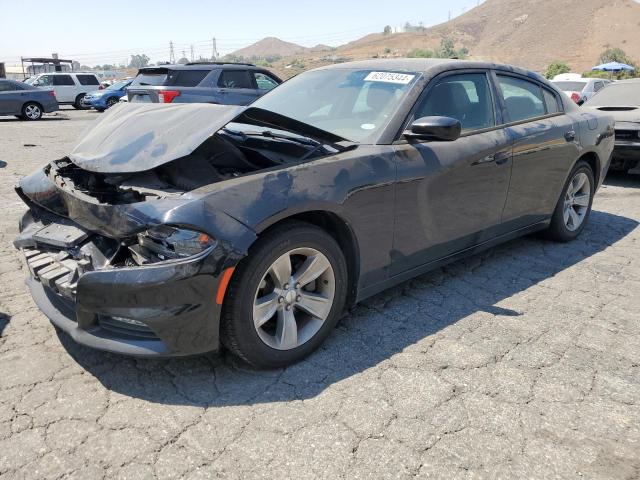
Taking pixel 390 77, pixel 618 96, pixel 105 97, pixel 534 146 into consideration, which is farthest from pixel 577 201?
pixel 105 97

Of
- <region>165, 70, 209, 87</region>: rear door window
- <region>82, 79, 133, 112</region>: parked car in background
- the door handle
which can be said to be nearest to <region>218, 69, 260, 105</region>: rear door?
<region>165, 70, 209, 87</region>: rear door window

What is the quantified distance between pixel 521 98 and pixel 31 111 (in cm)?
1861

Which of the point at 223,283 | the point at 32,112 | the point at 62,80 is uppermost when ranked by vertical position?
the point at 223,283

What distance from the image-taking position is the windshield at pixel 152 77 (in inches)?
505

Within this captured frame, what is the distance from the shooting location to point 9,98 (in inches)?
698

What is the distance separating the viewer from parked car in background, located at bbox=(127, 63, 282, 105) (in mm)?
12641

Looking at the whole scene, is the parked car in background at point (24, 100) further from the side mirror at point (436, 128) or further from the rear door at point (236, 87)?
the side mirror at point (436, 128)

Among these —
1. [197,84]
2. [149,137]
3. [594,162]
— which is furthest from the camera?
[197,84]

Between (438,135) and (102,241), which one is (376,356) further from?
(102,241)

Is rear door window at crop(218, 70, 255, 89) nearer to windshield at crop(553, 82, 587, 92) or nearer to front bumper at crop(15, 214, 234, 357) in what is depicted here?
windshield at crop(553, 82, 587, 92)

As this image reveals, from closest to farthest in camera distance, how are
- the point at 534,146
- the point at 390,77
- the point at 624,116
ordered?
the point at 390,77, the point at 534,146, the point at 624,116

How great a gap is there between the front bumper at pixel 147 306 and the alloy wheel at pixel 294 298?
0.96 ft

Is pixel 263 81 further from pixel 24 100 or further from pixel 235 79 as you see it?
pixel 24 100

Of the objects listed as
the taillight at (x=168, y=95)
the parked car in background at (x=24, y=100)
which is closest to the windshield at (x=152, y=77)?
the taillight at (x=168, y=95)
